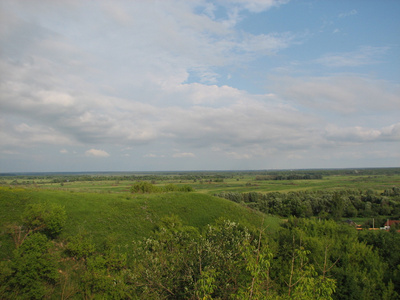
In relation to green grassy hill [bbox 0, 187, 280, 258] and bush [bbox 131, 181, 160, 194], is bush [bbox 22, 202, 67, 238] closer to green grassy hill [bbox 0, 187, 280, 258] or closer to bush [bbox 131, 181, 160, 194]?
green grassy hill [bbox 0, 187, 280, 258]

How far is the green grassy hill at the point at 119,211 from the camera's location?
27688 millimetres

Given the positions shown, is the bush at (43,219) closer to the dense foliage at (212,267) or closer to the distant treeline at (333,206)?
the dense foliage at (212,267)

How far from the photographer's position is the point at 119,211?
114ft

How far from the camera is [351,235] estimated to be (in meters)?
29.2

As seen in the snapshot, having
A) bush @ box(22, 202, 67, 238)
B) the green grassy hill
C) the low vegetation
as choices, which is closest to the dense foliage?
the low vegetation

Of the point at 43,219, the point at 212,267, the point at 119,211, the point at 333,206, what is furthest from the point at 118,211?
the point at 333,206

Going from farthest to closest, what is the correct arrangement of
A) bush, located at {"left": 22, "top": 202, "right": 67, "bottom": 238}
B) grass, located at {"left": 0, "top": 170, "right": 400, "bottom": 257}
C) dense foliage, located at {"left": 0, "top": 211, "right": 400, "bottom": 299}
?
grass, located at {"left": 0, "top": 170, "right": 400, "bottom": 257} < bush, located at {"left": 22, "top": 202, "right": 67, "bottom": 238} < dense foliage, located at {"left": 0, "top": 211, "right": 400, "bottom": 299}

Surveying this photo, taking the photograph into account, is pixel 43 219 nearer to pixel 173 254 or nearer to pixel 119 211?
pixel 119 211

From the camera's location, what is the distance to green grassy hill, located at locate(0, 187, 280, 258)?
27688 mm

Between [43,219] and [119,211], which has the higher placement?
[43,219]

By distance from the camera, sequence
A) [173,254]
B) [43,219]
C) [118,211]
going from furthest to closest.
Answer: [118,211] < [43,219] < [173,254]

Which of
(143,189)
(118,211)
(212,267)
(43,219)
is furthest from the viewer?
(143,189)

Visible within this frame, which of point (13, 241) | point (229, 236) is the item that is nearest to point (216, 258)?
point (229, 236)

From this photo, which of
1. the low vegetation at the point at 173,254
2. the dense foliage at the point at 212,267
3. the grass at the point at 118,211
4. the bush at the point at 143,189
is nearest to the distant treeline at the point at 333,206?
the grass at the point at 118,211
